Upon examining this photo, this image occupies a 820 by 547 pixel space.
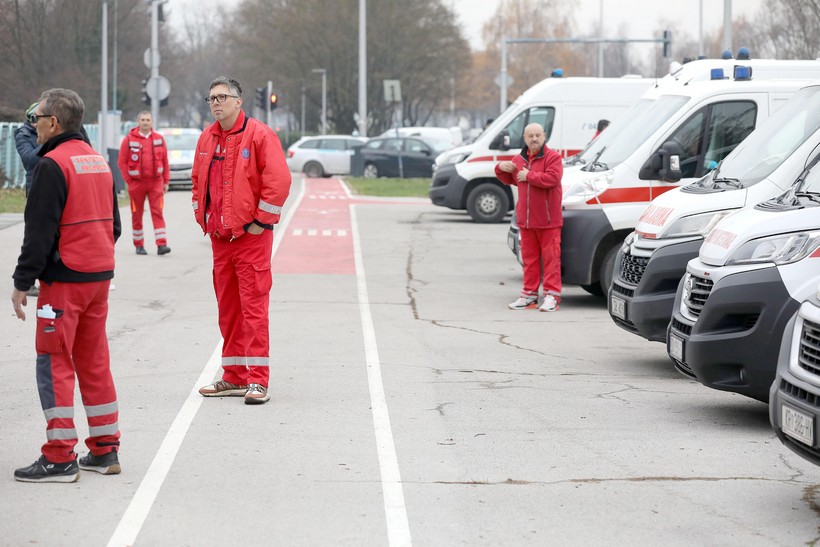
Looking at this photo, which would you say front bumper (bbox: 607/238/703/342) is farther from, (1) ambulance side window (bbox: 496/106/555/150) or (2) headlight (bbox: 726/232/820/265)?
(1) ambulance side window (bbox: 496/106/555/150)

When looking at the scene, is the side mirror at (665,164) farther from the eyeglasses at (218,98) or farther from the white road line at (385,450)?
the eyeglasses at (218,98)

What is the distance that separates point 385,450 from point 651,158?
6.21 metres

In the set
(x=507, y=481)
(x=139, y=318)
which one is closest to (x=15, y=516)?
(x=507, y=481)

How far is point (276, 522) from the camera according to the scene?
18.7 feet

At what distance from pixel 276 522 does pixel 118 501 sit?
794mm

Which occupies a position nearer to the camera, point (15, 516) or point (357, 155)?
point (15, 516)

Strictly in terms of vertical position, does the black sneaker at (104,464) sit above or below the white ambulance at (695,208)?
below

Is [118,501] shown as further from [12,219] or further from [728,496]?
[12,219]

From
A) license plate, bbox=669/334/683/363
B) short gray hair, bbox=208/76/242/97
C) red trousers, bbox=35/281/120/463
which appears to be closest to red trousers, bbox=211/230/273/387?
short gray hair, bbox=208/76/242/97

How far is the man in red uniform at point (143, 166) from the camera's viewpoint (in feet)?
54.9

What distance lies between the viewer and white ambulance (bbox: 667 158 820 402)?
705 centimetres

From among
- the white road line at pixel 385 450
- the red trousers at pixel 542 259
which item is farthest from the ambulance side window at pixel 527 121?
the white road line at pixel 385 450

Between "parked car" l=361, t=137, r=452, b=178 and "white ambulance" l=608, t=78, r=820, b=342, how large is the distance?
30.6 m

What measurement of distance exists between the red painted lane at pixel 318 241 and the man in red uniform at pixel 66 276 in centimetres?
948
